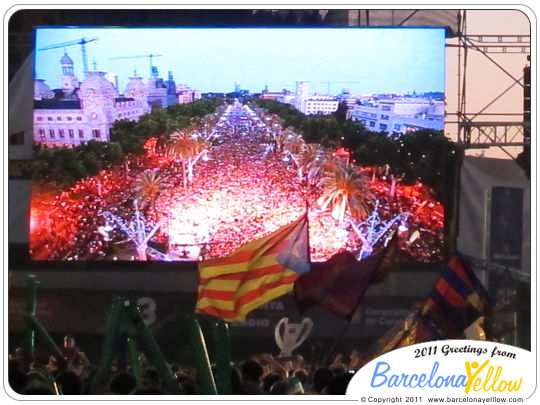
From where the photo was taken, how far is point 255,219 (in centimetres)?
399

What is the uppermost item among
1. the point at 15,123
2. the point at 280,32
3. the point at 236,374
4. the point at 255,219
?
the point at 280,32


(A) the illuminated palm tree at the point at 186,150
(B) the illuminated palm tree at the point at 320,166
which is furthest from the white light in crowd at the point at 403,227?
(A) the illuminated palm tree at the point at 186,150

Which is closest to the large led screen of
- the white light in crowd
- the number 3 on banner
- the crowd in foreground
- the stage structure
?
the white light in crowd

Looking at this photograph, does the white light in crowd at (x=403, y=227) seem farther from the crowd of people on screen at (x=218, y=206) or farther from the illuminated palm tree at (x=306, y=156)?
the illuminated palm tree at (x=306, y=156)

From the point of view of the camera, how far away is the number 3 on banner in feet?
12.5

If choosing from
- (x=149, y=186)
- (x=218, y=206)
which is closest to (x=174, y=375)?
(x=218, y=206)

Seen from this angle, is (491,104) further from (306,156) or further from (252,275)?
(252,275)

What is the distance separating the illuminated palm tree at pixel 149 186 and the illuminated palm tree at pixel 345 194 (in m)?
0.61

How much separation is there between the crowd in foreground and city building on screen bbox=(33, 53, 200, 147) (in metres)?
0.82

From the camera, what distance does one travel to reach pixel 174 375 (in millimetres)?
3570

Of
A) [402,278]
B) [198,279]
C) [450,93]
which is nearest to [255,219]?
[198,279]

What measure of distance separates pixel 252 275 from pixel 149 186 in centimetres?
58
